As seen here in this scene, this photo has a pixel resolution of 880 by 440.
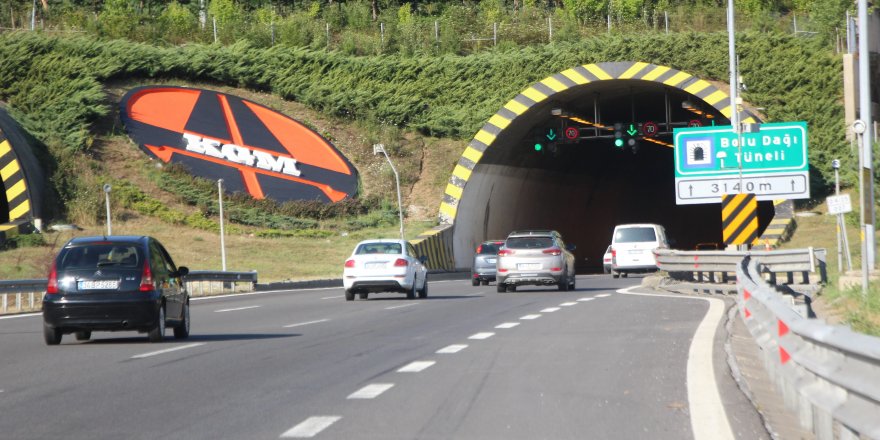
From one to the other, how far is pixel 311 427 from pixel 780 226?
127ft

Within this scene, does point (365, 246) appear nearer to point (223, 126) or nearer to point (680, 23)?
point (223, 126)

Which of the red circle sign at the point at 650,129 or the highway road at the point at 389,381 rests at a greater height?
the red circle sign at the point at 650,129

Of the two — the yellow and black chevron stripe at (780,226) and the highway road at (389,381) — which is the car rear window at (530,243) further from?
the yellow and black chevron stripe at (780,226)

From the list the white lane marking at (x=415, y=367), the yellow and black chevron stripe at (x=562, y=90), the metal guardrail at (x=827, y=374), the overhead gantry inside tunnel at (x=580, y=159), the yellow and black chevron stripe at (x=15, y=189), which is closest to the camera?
the metal guardrail at (x=827, y=374)

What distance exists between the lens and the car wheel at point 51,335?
16656mm

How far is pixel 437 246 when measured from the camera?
50.4m

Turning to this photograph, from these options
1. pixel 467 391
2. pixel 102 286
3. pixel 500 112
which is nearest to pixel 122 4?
pixel 500 112

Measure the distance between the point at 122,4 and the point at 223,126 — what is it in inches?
1695

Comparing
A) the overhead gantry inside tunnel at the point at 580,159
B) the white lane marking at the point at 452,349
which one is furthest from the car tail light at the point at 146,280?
the overhead gantry inside tunnel at the point at 580,159

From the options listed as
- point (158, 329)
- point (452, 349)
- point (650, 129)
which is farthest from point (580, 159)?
point (452, 349)

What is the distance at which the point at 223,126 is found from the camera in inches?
2157

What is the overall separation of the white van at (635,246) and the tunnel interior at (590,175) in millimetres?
5549

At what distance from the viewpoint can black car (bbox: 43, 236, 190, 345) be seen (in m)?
16.3

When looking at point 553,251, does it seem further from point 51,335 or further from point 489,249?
A: point 51,335
